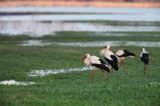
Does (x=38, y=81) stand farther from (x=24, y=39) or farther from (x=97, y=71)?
(x=24, y=39)

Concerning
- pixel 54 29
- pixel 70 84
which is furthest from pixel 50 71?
pixel 54 29

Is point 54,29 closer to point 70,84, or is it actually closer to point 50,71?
point 50,71

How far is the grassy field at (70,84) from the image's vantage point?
2022 cm

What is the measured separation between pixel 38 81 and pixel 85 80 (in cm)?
211

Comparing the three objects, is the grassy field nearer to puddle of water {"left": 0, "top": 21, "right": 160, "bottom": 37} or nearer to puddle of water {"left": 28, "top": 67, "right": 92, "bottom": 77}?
puddle of water {"left": 28, "top": 67, "right": 92, "bottom": 77}

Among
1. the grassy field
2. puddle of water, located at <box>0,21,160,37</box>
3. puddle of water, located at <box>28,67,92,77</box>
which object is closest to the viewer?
the grassy field

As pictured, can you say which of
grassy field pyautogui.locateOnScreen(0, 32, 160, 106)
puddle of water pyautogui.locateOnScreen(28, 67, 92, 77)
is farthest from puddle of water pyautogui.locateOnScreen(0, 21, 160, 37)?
puddle of water pyautogui.locateOnScreen(28, 67, 92, 77)

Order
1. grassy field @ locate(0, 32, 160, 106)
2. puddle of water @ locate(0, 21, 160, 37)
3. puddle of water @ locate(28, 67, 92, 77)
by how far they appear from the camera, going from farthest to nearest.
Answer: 1. puddle of water @ locate(0, 21, 160, 37)
2. puddle of water @ locate(28, 67, 92, 77)
3. grassy field @ locate(0, 32, 160, 106)

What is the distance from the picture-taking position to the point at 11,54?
114 feet

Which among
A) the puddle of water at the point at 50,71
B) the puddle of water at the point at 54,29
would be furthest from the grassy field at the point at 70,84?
the puddle of water at the point at 54,29

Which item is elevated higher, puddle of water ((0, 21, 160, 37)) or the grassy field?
the grassy field

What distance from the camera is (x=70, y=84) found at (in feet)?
79.4

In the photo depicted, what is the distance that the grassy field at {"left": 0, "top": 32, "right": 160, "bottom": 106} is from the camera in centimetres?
2022

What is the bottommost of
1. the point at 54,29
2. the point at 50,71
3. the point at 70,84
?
the point at 54,29
